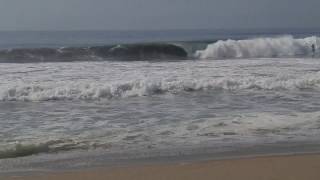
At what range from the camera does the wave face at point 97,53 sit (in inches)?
876

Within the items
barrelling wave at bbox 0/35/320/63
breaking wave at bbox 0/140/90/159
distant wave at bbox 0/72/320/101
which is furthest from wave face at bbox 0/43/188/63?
breaking wave at bbox 0/140/90/159

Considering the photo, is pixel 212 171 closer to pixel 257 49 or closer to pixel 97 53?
pixel 97 53

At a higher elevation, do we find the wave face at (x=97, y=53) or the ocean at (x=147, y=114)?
the wave face at (x=97, y=53)

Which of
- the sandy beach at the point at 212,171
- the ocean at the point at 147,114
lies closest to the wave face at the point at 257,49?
the ocean at the point at 147,114

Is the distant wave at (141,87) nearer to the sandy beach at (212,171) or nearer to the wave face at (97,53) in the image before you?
the sandy beach at (212,171)

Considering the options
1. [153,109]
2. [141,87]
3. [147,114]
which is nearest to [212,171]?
[147,114]

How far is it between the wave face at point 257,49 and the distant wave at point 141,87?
12.7 metres

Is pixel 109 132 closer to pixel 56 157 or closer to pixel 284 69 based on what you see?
pixel 56 157

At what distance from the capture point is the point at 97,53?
23.9 m

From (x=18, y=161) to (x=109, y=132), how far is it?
1648 mm

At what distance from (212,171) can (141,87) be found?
6.51 metres

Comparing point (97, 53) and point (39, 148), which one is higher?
point (97, 53)

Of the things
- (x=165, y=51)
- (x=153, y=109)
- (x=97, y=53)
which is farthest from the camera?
(x=165, y=51)

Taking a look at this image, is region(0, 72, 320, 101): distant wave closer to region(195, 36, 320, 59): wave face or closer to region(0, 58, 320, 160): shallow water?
region(0, 58, 320, 160): shallow water
